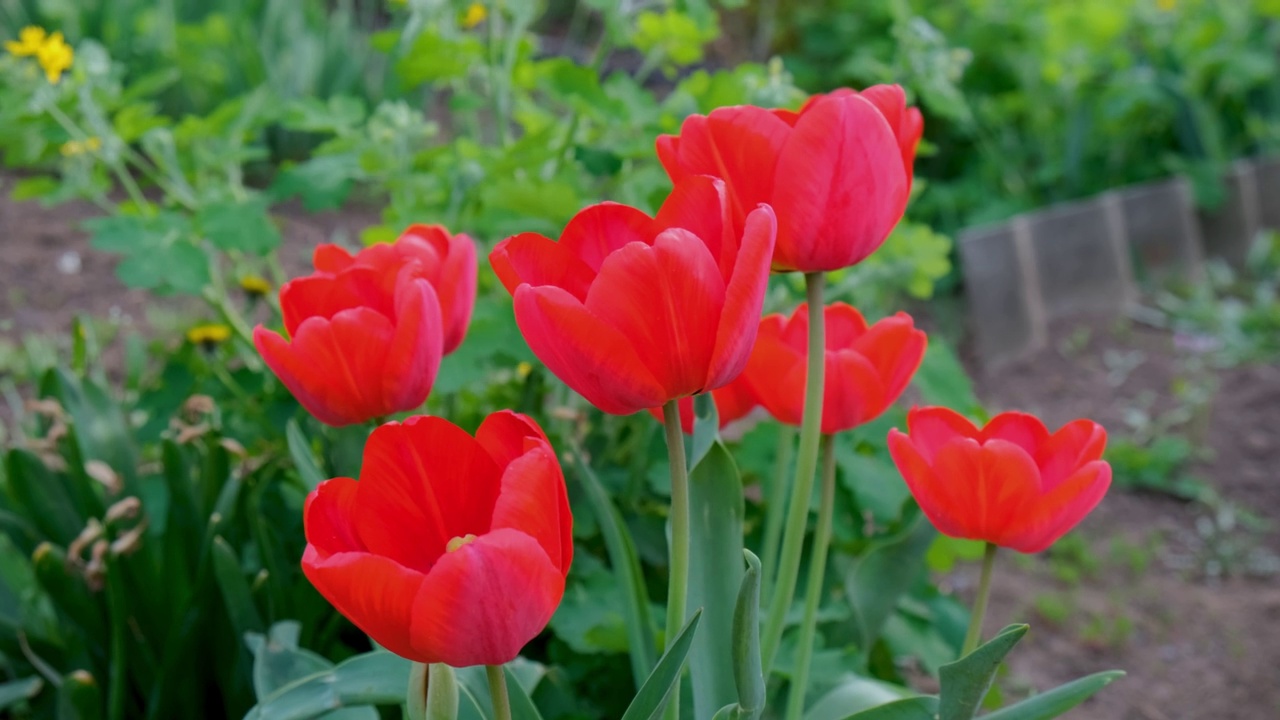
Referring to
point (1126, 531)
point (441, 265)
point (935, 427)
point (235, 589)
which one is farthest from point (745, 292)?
point (1126, 531)

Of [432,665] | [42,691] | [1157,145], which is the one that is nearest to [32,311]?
[42,691]

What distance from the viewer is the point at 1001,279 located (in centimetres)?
352

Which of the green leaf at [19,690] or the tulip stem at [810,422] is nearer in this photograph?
the tulip stem at [810,422]

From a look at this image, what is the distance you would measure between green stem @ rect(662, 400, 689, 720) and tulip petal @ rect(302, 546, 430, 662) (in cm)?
16

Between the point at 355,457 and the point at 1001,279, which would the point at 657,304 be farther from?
the point at 1001,279

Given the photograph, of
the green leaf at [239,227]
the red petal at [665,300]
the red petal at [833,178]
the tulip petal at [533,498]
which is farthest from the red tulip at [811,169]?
the green leaf at [239,227]

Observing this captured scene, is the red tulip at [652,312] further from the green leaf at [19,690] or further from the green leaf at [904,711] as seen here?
the green leaf at [19,690]

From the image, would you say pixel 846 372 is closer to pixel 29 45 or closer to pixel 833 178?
pixel 833 178

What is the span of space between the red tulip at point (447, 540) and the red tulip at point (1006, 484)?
254 millimetres

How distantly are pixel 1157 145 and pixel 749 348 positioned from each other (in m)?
4.07

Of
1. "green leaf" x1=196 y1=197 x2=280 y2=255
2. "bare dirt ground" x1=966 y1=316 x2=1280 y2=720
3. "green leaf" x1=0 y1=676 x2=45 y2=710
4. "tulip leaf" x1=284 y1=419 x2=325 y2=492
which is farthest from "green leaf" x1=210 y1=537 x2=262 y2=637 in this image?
"bare dirt ground" x1=966 y1=316 x2=1280 y2=720

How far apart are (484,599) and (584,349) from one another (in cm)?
14

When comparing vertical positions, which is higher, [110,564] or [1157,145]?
[110,564]

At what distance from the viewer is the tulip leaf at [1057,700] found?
0.72 meters
